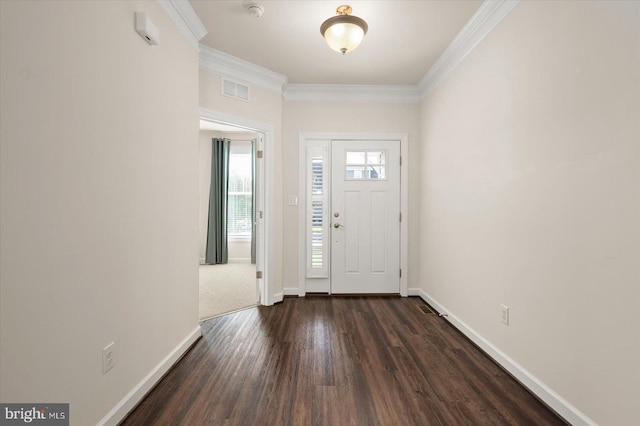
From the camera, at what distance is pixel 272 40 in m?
2.67

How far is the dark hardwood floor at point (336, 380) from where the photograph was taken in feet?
5.13

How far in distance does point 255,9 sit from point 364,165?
83.6 inches

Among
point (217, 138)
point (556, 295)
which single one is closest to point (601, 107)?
point (556, 295)

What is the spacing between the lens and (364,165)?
12.4 ft

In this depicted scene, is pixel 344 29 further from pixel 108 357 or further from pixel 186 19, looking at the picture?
pixel 108 357

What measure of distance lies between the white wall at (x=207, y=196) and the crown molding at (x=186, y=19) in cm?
357

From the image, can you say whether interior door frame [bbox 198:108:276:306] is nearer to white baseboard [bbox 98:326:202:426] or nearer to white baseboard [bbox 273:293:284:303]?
white baseboard [bbox 273:293:284:303]

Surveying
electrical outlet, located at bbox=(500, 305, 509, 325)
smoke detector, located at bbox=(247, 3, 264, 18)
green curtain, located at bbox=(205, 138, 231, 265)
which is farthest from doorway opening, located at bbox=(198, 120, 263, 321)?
electrical outlet, located at bbox=(500, 305, 509, 325)

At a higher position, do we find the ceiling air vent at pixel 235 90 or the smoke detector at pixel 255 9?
the smoke detector at pixel 255 9

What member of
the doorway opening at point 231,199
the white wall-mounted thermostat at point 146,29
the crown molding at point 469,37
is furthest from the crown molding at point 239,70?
the doorway opening at point 231,199

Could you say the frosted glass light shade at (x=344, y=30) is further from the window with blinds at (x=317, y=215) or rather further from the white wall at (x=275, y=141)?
the window with blinds at (x=317, y=215)

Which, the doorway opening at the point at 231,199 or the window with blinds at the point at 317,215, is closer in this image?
the window with blinds at the point at 317,215

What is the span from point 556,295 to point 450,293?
4.42ft

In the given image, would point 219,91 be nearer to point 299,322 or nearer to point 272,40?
point 272,40
